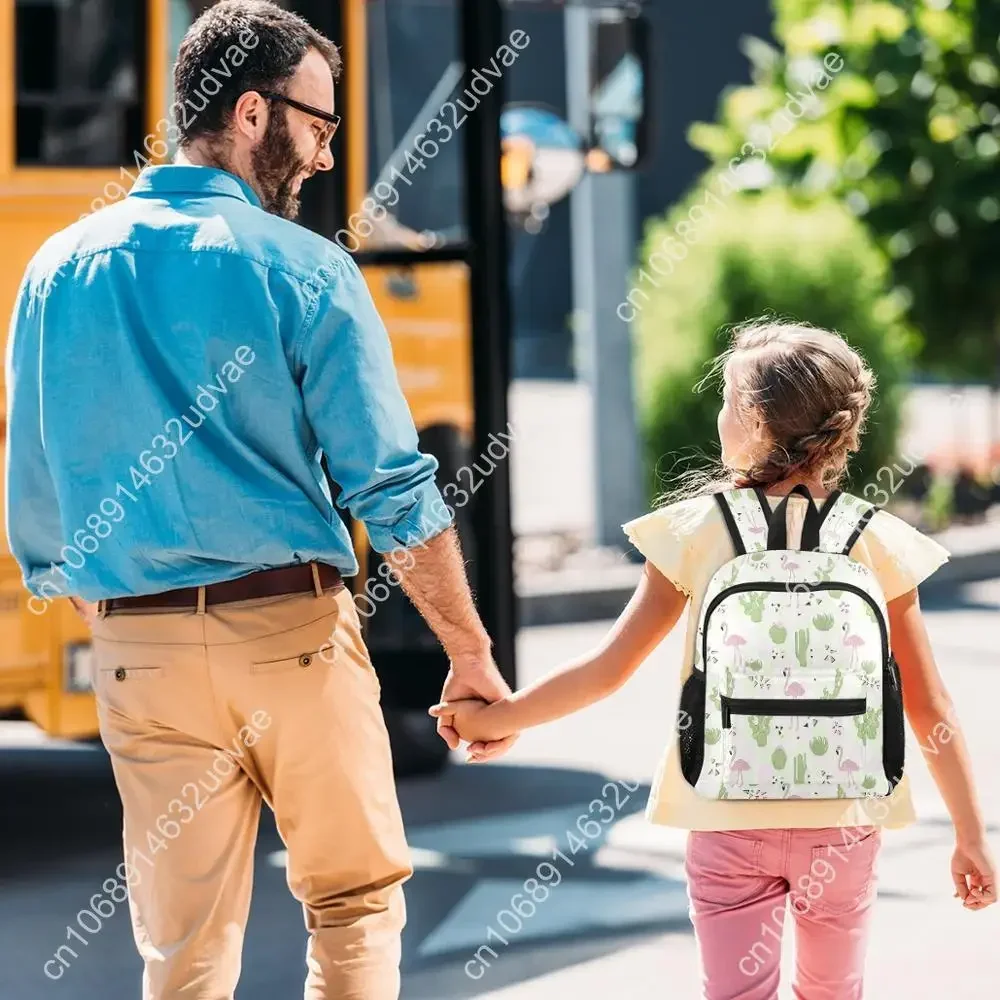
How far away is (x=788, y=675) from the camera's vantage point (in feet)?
8.29

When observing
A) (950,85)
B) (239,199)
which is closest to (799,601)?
(239,199)

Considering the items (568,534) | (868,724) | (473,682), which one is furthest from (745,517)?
(568,534)

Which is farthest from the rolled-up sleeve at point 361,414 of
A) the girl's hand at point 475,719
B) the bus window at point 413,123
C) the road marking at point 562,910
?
the bus window at point 413,123

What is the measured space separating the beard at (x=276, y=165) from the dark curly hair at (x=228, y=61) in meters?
0.06

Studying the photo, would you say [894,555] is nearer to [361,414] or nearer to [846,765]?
[846,765]

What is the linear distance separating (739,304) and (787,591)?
11.9 metres

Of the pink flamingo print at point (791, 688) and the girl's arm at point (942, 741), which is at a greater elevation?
the pink flamingo print at point (791, 688)

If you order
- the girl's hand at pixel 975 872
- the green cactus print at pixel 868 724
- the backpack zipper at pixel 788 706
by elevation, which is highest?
the backpack zipper at pixel 788 706

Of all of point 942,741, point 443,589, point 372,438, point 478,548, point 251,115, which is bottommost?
point 478,548

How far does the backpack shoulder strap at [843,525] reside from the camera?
2.59 metres

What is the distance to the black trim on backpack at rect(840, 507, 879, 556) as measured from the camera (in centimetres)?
260

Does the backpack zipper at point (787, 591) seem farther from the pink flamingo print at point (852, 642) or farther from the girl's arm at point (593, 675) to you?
the girl's arm at point (593, 675)

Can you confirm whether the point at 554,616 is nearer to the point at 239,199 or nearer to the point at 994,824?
the point at 994,824

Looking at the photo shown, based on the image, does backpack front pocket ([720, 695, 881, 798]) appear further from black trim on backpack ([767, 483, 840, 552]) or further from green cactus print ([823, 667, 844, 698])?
black trim on backpack ([767, 483, 840, 552])
